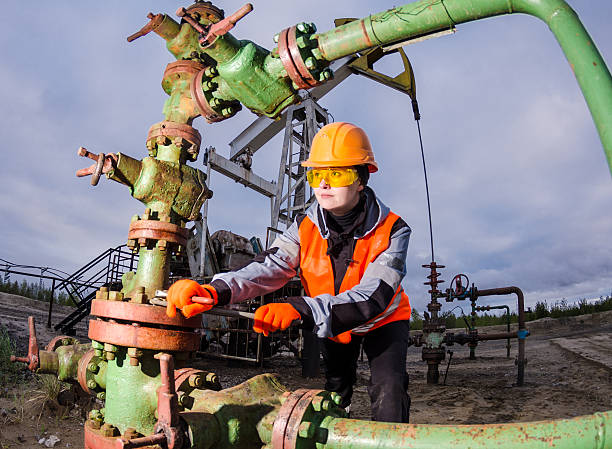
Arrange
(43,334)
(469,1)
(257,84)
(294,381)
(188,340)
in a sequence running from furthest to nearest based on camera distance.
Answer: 1. (43,334)
2. (294,381)
3. (257,84)
4. (188,340)
5. (469,1)

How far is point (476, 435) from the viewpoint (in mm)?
976

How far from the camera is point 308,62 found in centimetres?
162

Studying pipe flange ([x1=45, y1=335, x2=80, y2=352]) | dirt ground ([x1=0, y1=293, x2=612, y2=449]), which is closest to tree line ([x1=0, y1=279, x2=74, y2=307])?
dirt ground ([x1=0, y1=293, x2=612, y2=449])

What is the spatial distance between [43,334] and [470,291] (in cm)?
676

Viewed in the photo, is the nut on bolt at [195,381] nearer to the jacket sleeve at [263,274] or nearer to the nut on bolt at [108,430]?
the jacket sleeve at [263,274]

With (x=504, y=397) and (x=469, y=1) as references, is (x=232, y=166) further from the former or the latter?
(x=469, y=1)

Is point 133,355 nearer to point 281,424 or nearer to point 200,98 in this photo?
point 281,424

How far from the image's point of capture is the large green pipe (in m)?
0.90

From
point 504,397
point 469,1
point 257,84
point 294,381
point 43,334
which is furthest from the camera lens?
point 43,334

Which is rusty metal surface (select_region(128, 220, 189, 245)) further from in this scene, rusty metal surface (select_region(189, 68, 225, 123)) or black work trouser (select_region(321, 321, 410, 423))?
black work trouser (select_region(321, 321, 410, 423))

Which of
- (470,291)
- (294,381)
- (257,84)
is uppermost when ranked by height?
(257,84)

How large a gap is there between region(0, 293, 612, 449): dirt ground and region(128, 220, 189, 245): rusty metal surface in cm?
119

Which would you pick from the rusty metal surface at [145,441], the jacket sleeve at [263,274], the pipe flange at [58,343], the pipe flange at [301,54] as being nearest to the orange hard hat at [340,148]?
the pipe flange at [301,54]

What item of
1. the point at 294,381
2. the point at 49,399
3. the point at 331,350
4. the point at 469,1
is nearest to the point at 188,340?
the point at 331,350
